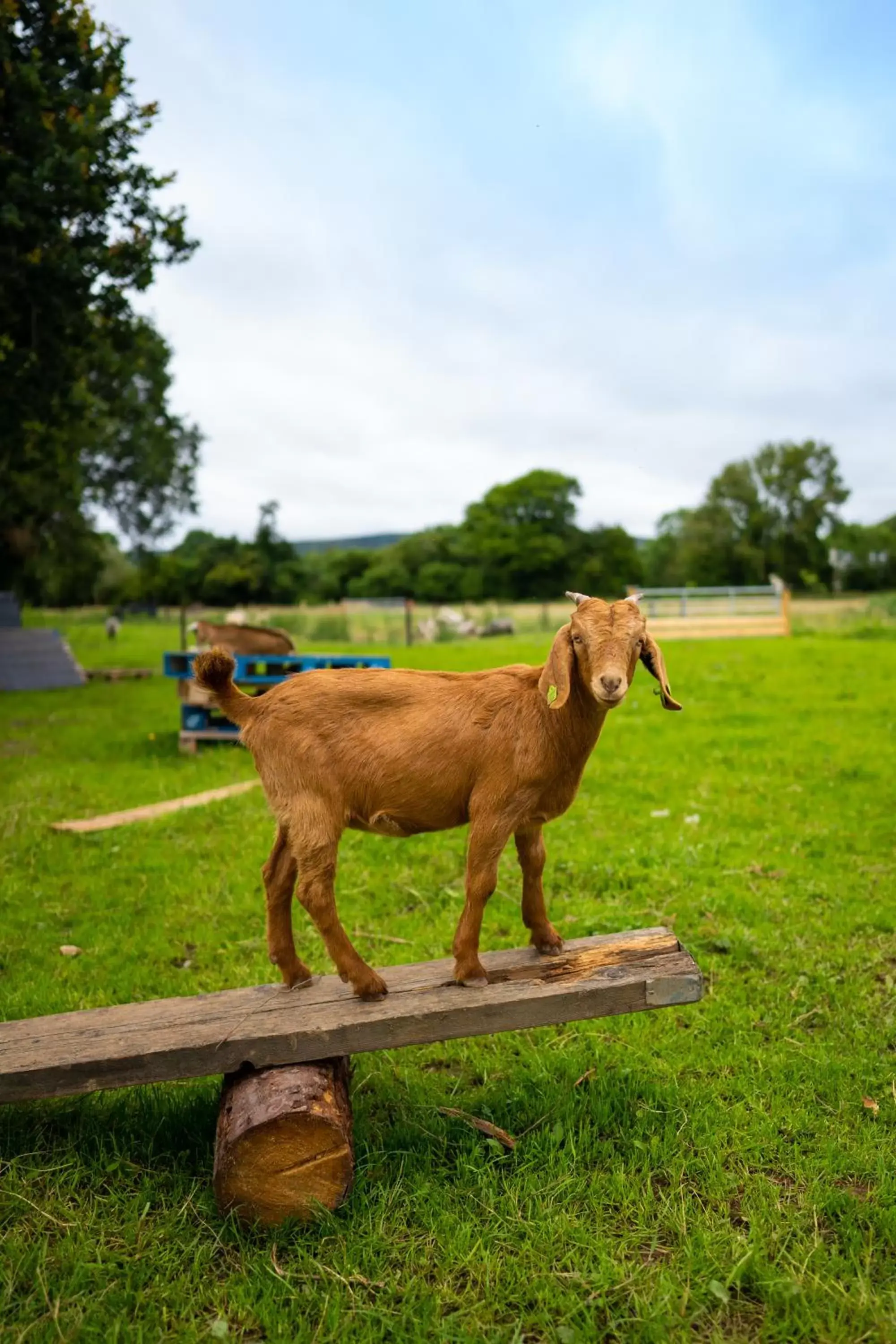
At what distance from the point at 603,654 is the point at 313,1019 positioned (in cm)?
172

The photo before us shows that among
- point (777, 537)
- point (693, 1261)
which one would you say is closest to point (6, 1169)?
point (693, 1261)

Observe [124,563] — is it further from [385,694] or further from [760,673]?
[385,694]

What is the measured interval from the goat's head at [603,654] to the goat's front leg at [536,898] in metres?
0.76

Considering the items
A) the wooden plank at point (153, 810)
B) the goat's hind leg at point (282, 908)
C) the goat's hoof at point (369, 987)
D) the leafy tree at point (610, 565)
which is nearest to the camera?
the goat's hoof at point (369, 987)

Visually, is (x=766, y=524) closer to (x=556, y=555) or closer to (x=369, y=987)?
(x=556, y=555)

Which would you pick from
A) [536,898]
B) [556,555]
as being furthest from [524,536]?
[536,898]

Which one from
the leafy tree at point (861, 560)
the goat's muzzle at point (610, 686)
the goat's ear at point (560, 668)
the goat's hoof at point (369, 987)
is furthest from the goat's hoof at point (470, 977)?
the leafy tree at point (861, 560)

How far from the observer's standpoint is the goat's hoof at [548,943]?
3.65m

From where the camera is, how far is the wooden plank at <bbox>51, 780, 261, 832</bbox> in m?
7.39

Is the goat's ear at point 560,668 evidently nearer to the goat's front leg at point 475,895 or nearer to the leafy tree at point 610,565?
the goat's front leg at point 475,895

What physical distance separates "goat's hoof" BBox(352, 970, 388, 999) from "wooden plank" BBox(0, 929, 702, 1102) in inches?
1.1

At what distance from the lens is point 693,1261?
271 centimetres

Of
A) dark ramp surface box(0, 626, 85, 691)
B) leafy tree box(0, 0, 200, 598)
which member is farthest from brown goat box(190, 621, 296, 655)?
dark ramp surface box(0, 626, 85, 691)

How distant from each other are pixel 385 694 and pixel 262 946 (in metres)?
2.47
